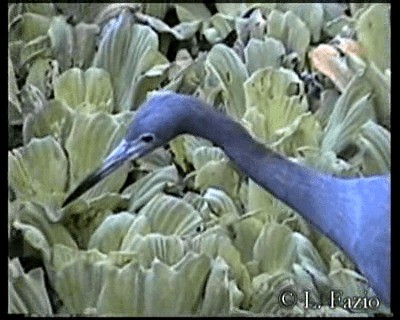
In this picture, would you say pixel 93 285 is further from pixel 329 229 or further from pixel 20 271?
pixel 329 229

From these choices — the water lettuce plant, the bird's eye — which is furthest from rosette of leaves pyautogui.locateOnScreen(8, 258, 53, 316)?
the bird's eye

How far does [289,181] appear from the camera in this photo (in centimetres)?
68

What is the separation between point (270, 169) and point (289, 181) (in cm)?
2

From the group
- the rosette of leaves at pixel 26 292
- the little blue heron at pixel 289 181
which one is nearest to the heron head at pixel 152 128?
the little blue heron at pixel 289 181

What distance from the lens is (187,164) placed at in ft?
2.39

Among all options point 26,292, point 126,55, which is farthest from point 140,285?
point 126,55

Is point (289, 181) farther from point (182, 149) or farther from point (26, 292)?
point (26, 292)

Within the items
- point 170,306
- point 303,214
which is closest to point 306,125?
point 303,214

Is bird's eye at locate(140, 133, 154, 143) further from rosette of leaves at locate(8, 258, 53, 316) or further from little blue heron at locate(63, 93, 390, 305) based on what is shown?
rosette of leaves at locate(8, 258, 53, 316)

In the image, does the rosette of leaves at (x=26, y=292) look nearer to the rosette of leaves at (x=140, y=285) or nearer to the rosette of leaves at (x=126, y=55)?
the rosette of leaves at (x=140, y=285)

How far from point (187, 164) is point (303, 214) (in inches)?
4.2

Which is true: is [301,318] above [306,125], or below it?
below

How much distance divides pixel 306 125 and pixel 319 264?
117mm

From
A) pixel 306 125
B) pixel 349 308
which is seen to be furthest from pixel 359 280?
pixel 306 125
